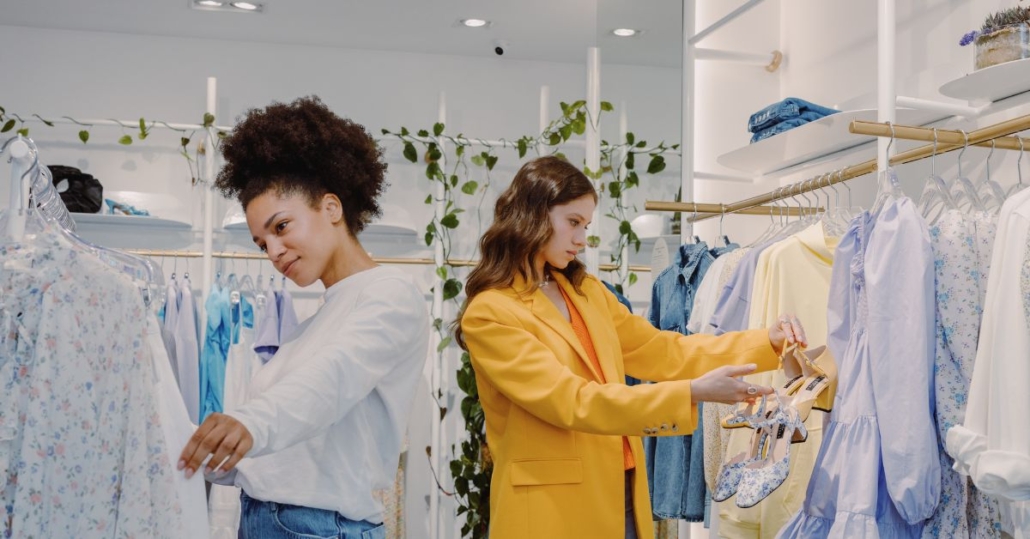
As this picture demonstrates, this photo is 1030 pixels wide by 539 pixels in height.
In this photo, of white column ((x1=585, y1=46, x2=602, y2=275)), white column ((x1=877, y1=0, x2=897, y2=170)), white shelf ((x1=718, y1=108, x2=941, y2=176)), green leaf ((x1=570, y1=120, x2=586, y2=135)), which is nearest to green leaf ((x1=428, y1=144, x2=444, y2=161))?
green leaf ((x1=570, y1=120, x2=586, y2=135))

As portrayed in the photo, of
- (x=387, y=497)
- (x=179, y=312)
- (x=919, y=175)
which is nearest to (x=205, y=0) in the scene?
(x=179, y=312)

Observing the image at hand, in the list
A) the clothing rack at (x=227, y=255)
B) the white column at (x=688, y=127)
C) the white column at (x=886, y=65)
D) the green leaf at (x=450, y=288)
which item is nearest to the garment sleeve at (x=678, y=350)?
the white column at (x=886, y=65)

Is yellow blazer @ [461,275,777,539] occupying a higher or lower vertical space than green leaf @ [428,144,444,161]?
lower

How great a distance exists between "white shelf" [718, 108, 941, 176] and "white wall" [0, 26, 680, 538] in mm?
1492

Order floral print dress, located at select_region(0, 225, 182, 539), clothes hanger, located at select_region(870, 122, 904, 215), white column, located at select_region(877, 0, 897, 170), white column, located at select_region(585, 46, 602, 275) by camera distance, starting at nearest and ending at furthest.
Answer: floral print dress, located at select_region(0, 225, 182, 539)
clothes hanger, located at select_region(870, 122, 904, 215)
white column, located at select_region(877, 0, 897, 170)
white column, located at select_region(585, 46, 602, 275)

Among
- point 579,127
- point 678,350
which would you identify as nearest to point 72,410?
point 678,350

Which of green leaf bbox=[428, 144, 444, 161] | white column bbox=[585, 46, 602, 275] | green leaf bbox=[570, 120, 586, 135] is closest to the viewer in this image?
white column bbox=[585, 46, 602, 275]

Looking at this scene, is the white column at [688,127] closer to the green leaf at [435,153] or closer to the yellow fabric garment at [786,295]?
the yellow fabric garment at [786,295]

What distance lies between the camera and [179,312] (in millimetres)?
4203

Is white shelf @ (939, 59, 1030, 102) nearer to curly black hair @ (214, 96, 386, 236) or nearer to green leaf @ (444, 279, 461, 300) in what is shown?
curly black hair @ (214, 96, 386, 236)

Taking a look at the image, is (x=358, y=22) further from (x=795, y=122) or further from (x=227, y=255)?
(x=795, y=122)

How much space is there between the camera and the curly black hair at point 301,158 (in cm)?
193

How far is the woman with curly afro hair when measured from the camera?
1539 millimetres

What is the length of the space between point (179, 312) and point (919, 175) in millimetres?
3054
